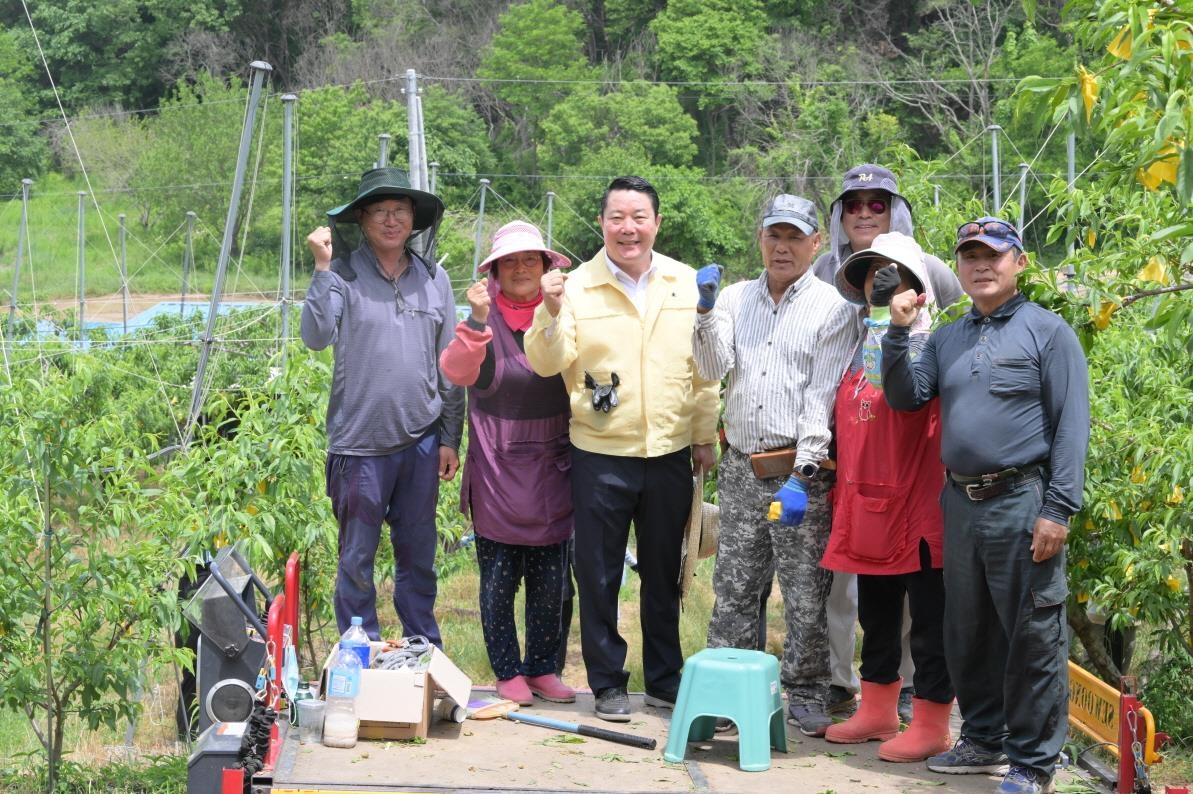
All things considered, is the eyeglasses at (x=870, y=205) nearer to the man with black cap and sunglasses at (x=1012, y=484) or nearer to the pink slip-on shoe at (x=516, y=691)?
the man with black cap and sunglasses at (x=1012, y=484)

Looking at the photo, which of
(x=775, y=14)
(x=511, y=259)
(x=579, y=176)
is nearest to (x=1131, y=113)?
(x=511, y=259)

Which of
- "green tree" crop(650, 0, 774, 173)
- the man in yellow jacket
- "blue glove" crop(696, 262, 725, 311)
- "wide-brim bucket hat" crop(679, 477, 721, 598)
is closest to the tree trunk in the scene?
"wide-brim bucket hat" crop(679, 477, 721, 598)

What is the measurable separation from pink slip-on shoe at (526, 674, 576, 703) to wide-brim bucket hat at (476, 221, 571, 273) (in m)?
1.38

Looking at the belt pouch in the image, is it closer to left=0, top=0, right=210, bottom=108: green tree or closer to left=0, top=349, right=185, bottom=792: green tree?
left=0, top=349, right=185, bottom=792: green tree

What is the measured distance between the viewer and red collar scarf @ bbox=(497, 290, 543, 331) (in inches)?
189

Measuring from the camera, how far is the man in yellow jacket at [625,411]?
182 inches

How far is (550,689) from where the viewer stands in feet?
16.0

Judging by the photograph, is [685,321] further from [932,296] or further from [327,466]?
[327,466]

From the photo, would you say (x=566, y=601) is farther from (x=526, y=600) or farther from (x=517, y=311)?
(x=517, y=311)

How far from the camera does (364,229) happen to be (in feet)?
16.1

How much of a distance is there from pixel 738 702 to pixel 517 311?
148cm

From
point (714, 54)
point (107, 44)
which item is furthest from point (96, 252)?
point (714, 54)

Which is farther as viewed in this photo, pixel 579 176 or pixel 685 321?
pixel 579 176

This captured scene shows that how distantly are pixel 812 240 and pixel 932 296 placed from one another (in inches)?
16.6
